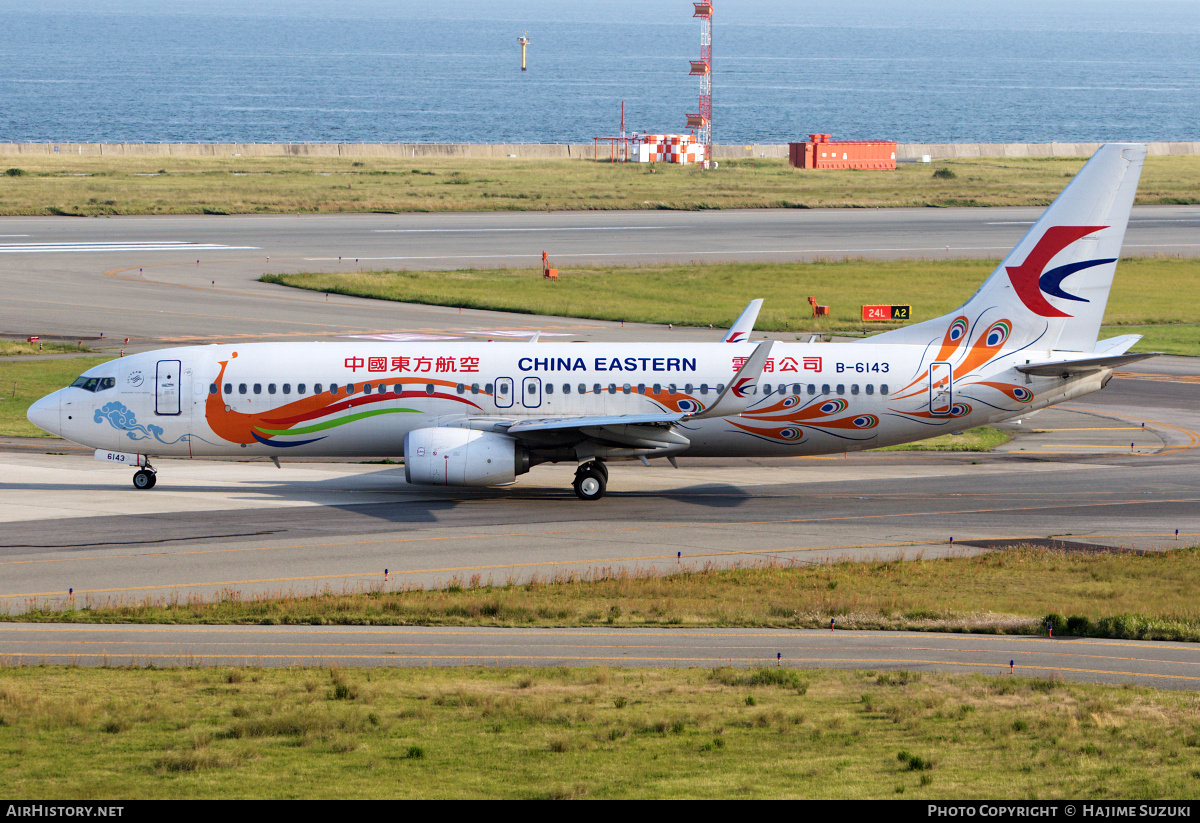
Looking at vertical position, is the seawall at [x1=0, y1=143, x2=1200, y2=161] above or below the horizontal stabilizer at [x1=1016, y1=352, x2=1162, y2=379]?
above

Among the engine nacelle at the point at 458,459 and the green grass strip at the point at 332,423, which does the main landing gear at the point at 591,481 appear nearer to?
the engine nacelle at the point at 458,459

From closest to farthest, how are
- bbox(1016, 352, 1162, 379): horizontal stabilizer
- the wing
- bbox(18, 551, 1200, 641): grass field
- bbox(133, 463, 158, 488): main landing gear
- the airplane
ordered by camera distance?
1. bbox(18, 551, 1200, 641): grass field
2. the wing
3. bbox(1016, 352, 1162, 379): horizontal stabilizer
4. the airplane
5. bbox(133, 463, 158, 488): main landing gear

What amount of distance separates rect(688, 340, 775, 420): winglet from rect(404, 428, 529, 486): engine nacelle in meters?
6.31

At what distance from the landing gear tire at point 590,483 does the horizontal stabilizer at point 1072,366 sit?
14.8 metres

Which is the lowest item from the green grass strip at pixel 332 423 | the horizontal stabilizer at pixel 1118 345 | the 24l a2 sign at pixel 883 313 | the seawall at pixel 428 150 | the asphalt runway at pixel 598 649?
the asphalt runway at pixel 598 649

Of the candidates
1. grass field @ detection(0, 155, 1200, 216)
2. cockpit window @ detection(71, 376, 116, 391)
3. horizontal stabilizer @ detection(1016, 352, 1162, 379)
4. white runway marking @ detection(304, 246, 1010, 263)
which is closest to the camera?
horizontal stabilizer @ detection(1016, 352, 1162, 379)

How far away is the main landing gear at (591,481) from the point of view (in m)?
44.4

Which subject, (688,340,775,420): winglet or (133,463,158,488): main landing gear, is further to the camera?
(133,463,158,488): main landing gear

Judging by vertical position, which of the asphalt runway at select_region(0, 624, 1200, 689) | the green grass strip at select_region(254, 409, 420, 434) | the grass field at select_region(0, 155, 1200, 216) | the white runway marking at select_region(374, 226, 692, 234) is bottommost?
the asphalt runway at select_region(0, 624, 1200, 689)

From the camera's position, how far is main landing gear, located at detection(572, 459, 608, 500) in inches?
1750

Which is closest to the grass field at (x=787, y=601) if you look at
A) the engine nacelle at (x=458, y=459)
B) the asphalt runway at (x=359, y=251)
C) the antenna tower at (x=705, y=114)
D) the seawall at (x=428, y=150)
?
the engine nacelle at (x=458, y=459)

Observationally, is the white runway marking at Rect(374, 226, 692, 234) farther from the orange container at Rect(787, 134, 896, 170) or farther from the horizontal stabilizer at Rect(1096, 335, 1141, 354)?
the horizontal stabilizer at Rect(1096, 335, 1141, 354)

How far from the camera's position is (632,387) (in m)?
44.2

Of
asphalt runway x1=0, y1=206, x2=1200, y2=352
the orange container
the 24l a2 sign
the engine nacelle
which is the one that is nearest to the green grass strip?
the engine nacelle
